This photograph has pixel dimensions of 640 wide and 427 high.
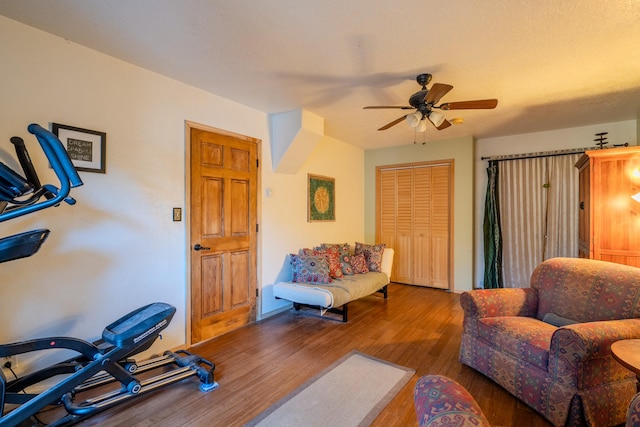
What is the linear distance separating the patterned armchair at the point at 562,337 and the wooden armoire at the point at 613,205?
3.68 ft

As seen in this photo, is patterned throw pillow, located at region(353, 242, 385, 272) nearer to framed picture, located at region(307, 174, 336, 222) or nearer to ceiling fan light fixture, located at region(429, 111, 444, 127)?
framed picture, located at region(307, 174, 336, 222)

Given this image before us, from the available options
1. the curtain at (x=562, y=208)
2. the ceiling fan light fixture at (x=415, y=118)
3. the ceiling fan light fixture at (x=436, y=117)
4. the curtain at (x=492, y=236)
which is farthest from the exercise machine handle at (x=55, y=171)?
the curtain at (x=562, y=208)

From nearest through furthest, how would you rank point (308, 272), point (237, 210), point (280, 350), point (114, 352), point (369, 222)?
1. point (114, 352)
2. point (280, 350)
3. point (237, 210)
4. point (308, 272)
5. point (369, 222)

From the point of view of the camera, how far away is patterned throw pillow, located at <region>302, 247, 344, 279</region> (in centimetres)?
387

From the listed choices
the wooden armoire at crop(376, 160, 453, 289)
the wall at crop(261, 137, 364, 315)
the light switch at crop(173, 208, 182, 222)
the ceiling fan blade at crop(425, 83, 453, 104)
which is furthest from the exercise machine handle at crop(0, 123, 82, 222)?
the wooden armoire at crop(376, 160, 453, 289)

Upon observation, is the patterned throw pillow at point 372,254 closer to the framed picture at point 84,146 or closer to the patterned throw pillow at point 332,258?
the patterned throw pillow at point 332,258

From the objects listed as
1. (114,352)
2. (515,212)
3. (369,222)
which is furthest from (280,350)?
(515,212)

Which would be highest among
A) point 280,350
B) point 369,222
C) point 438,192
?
point 438,192

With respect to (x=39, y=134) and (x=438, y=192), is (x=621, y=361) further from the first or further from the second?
(x=438, y=192)

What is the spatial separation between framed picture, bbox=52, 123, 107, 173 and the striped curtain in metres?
5.10

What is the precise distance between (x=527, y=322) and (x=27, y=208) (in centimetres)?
321

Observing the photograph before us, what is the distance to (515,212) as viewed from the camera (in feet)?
14.7

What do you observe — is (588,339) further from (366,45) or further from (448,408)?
(366,45)

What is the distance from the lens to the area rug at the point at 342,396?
1.79 metres
